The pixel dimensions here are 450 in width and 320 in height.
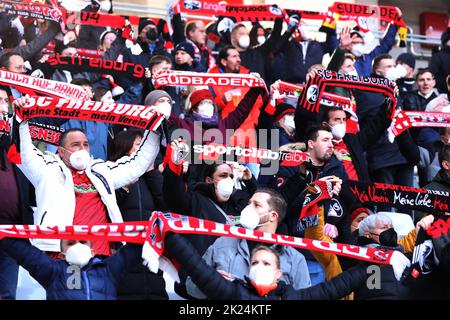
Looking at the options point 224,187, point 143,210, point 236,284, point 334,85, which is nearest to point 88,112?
point 143,210

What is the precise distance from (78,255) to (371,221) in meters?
2.28

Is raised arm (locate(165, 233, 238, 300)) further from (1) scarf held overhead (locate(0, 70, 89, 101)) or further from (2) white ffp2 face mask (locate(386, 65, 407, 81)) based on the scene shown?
(2) white ffp2 face mask (locate(386, 65, 407, 81))

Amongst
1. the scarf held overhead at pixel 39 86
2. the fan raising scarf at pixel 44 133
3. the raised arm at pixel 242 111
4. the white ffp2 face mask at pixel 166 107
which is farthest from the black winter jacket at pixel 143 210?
the raised arm at pixel 242 111

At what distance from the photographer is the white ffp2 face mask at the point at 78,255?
238 inches

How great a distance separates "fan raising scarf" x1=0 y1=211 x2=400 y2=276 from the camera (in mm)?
5957

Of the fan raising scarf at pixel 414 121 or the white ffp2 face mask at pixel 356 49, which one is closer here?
the fan raising scarf at pixel 414 121

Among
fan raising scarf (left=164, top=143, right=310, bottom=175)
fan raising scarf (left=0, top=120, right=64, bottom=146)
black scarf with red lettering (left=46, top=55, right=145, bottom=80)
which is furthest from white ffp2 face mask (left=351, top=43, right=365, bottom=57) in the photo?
fan raising scarf (left=0, top=120, right=64, bottom=146)

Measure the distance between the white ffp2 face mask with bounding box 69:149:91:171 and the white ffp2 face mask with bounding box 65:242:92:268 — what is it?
107 centimetres

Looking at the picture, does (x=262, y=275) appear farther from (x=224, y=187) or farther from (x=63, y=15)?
(x=63, y=15)

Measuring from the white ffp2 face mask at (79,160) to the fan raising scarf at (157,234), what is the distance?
0.94 metres

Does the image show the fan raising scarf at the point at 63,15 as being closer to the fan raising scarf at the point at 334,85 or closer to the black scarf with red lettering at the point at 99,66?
the black scarf with red lettering at the point at 99,66

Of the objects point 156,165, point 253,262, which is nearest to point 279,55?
point 156,165

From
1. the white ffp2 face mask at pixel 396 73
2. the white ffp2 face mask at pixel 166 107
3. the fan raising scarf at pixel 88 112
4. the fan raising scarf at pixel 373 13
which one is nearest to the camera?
the fan raising scarf at pixel 88 112

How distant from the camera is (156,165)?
8.15 metres
